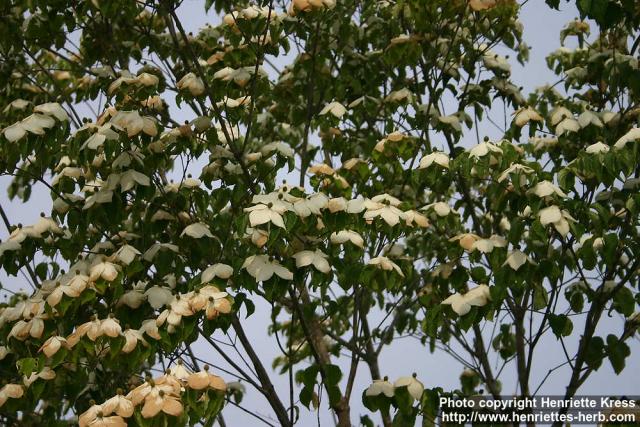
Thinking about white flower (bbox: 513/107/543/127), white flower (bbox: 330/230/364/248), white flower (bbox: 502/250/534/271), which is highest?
white flower (bbox: 513/107/543/127)

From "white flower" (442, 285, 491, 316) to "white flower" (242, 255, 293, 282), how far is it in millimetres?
692

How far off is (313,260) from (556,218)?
0.98m

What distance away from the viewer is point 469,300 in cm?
339

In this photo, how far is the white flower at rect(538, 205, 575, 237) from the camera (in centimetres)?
332

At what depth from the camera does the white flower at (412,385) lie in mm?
3316

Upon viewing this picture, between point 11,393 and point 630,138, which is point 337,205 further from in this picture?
point 11,393

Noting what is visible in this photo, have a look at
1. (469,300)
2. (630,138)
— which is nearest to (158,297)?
(469,300)

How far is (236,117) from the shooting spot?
409cm

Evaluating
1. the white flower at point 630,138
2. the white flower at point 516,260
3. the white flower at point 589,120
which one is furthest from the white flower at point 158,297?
the white flower at point 589,120

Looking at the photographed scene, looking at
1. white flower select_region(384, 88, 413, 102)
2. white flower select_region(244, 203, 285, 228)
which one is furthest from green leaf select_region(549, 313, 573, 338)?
white flower select_region(384, 88, 413, 102)

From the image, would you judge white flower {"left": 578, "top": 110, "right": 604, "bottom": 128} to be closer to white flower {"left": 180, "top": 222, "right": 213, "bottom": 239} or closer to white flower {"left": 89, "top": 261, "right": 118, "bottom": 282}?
white flower {"left": 180, "top": 222, "right": 213, "bottom": 239}

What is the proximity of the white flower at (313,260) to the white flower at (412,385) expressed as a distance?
1.75 feet

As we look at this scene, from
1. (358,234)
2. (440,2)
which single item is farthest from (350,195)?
(440,2)

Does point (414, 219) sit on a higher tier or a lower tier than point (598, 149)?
lower
